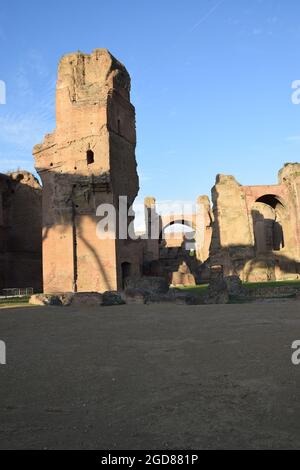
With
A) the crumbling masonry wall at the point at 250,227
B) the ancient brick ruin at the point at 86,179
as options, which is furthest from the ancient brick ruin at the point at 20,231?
the crumbling masonry wall at the point at 250,227

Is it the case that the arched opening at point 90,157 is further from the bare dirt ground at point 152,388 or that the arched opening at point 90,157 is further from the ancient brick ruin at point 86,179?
the bare dirt ground at point 152,388

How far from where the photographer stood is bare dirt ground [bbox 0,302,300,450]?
8.09ft

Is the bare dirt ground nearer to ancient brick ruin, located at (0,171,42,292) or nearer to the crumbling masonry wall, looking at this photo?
ancient brick ruin, located at (0,171,42,292)

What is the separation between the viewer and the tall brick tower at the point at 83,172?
17.6 metres

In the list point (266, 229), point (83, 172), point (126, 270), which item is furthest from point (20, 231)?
point (266, 229)

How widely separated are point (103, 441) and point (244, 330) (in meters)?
4.16

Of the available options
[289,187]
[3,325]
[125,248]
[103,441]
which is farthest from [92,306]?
[289,187]

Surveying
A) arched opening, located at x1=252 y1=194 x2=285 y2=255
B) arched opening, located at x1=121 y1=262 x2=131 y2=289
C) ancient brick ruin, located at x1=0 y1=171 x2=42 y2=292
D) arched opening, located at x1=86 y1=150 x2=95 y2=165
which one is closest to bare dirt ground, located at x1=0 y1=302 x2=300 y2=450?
arched opening, located at x1=121 y1=262 x2=131 y2=289

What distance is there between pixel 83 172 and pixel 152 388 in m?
15.4

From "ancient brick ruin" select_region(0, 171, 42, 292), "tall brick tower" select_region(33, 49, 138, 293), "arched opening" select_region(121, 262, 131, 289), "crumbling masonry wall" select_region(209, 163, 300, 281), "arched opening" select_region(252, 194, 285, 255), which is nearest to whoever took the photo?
"tall brick tower" select_region(33, 49, 138, 293)

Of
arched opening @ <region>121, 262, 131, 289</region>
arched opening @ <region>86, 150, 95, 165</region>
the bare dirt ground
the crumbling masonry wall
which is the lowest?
the bare dirt ground

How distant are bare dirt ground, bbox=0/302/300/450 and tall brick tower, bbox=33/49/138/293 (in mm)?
10992

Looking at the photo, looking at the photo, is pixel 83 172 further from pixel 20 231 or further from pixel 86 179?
pixel 20 231

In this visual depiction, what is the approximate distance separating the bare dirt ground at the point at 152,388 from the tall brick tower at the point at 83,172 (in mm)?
10992
